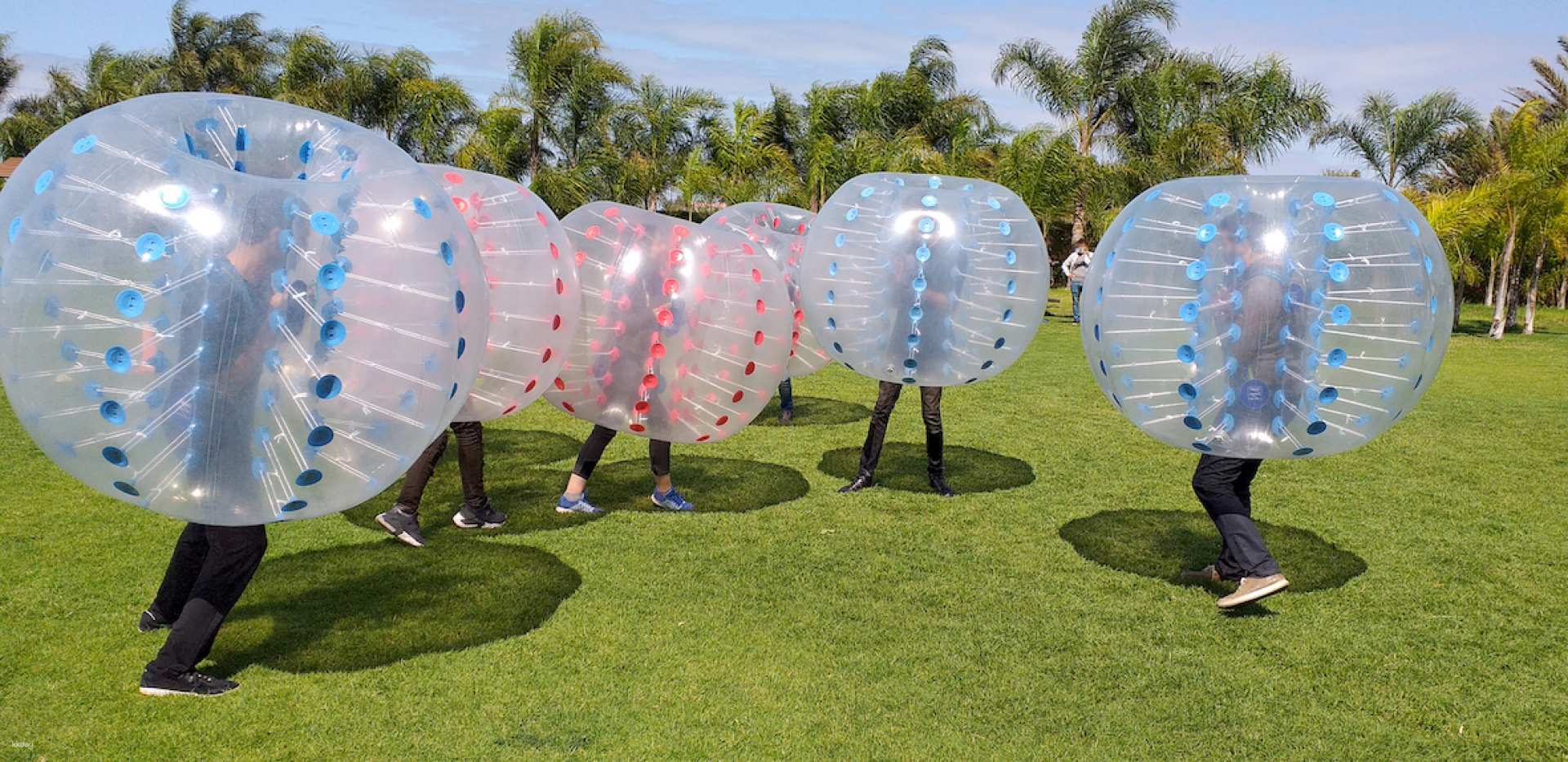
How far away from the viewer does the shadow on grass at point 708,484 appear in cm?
755

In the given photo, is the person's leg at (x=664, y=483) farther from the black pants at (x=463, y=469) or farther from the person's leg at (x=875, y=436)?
the person's leg at (x=875, y=436)

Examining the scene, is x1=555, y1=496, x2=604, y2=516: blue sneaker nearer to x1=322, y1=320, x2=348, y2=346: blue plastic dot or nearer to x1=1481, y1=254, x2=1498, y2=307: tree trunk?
x1=322, y1=320, x2=348, y2=346: blue plastic dot

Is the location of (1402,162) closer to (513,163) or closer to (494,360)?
(513,163)

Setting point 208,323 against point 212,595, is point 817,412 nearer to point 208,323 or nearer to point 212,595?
point 212,595

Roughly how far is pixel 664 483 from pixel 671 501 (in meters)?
0.13

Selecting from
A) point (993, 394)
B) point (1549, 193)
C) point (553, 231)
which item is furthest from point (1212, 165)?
point (553, 231)

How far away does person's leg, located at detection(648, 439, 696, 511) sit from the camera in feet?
23.9

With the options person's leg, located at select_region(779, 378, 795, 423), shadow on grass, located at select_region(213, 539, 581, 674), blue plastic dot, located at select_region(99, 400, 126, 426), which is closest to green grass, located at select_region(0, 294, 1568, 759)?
shadow on grass, located at select_region(213, 539, 581, 674)

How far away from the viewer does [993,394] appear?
12648 mm

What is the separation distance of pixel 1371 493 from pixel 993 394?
4.92 meters

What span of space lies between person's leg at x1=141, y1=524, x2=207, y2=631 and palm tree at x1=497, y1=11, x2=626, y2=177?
22.8 m

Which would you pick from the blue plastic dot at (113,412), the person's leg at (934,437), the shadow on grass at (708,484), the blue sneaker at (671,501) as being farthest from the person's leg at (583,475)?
the blue plastic dot at (113,412)

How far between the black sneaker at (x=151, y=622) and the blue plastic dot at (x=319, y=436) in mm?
1785

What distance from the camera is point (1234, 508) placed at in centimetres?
551
